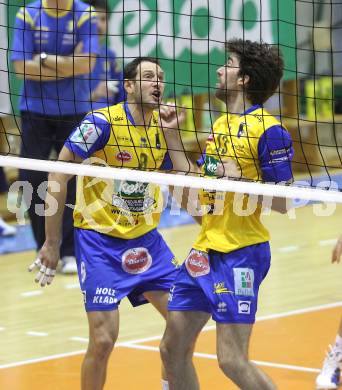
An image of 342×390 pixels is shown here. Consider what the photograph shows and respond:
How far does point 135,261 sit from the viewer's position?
573 centimetres

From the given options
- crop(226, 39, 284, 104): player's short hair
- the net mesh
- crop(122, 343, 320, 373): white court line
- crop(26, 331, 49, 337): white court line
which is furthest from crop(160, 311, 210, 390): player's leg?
crop(26, 331, 49, 337): white court line

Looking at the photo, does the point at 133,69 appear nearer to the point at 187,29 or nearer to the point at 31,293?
the point at 31,293

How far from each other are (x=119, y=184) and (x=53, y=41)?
3.45 metres

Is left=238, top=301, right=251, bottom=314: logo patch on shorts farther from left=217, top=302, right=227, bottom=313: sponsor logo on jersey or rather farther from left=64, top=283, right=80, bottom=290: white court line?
left=64, top=283, right=80, bottom=290: white court line

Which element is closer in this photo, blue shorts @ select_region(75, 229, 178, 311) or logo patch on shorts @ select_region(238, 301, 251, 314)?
logo patch on shorts @ select_region(238, 301, 251, 314)

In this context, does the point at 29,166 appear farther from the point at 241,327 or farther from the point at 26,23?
the point at 26,23

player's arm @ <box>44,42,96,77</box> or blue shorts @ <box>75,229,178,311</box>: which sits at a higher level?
player's arm @ <box>44,42,96,77</box>

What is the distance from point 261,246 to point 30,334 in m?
2.81

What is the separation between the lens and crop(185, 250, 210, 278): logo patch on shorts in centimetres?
523

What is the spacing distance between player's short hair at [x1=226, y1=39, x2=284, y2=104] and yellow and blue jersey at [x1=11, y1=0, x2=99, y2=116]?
139 inches

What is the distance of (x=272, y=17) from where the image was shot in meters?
11.3

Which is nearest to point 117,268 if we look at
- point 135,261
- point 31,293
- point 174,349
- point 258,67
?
point 135,261

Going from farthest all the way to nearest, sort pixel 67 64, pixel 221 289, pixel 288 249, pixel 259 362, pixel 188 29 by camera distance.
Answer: pixel 188 29 → pixel 288 249 → pixel 67 64 → pixel 259 362 → pixel 221 289

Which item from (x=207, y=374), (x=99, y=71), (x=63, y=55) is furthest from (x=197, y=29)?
(x=207, y=374)
